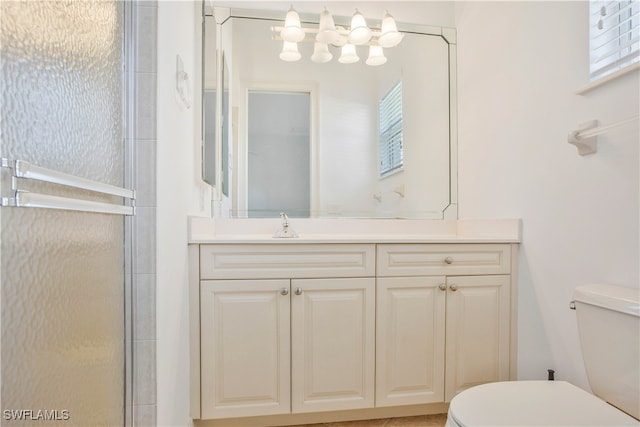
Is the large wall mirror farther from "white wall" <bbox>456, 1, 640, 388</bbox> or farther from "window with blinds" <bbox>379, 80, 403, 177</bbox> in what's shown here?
"white wall" <bbox>456, 1, 640, 388</bbox>

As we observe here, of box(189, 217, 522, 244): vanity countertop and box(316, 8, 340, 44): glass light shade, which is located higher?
box(316, 8, 340, 44): glass light shade

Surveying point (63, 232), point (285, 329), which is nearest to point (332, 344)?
point (285, 329)

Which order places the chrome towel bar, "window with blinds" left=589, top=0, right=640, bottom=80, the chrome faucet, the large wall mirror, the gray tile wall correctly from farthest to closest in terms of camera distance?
the large wall mirror, the chrome faucet, "window with blinds" left=589, top=0, right=640, bottom=80, the gray tile wall, the chrome towel bar

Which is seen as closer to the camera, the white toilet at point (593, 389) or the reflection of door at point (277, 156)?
the white toilet at point (593, 389)

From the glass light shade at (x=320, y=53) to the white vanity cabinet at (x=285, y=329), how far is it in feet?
3.65

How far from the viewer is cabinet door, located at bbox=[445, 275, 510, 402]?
152cm

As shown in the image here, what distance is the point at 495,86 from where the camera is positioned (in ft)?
5.58

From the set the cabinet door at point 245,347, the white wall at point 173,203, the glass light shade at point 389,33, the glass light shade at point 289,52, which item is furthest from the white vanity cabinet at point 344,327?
the glass light shade at point 389,33

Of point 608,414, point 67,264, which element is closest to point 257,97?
point 67,264

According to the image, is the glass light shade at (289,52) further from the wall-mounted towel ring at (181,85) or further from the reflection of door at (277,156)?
the wall-mounted towel ring at (181,85)

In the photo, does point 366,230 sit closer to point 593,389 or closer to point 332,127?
point 332,127

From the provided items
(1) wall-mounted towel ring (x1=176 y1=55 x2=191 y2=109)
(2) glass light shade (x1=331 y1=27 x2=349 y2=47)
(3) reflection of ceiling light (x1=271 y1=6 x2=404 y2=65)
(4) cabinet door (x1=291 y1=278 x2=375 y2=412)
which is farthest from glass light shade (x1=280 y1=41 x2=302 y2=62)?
(4) cabinet door (x1=291 y1=278 x2=375 y2=412)

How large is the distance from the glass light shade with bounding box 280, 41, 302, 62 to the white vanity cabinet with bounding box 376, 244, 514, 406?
1.17 m

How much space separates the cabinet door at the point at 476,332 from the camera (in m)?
1.52
